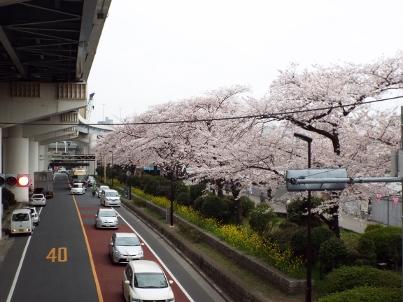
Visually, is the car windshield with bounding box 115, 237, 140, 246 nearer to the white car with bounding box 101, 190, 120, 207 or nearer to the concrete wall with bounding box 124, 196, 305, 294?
the concrete wall with bounding box 124, 196, 305, 294

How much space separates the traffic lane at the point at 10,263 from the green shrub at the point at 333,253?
1144cm

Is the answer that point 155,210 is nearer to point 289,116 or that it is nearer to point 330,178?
point 289,116

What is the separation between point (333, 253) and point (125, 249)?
10.7m

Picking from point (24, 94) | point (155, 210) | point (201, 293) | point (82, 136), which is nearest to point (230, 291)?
point (201, 293)

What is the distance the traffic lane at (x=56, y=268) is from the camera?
63.5ft

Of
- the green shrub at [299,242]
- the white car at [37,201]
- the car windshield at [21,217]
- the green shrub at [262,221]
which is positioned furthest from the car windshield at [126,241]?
the white car at [37,201]

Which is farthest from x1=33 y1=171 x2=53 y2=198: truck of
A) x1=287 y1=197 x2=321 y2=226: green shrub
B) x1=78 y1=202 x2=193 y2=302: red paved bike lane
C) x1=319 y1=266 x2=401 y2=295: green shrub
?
x1=319 y1=266 x2=401 y2=295: green shrub

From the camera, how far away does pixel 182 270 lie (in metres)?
24.2

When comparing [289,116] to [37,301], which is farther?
[289,116]

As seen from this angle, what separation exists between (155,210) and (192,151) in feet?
22.0

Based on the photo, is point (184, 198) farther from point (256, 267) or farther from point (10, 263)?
point (256, 267)

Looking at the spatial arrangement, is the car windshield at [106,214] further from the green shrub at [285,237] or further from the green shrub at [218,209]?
the green shrub at [285,237]

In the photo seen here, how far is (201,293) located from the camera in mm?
20188

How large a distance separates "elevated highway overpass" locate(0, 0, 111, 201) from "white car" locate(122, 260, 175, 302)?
341 inches
